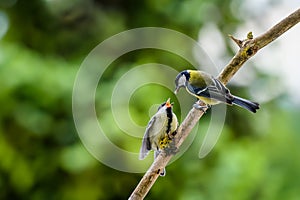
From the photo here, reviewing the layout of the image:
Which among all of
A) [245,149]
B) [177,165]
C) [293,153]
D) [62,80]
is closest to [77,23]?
[62,80]

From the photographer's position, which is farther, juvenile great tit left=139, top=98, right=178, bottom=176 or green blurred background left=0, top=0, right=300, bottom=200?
green blurred background left=0, top=0, right=300, bottom=200

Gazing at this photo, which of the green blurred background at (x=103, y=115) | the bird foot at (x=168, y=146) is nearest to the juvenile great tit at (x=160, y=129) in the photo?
the bird foot at (x=168, y=146)

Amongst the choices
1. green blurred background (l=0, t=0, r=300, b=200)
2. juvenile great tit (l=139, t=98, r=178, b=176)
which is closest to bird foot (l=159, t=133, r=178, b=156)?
juvenile great tit (l=139, t=98, r=178, b=176)

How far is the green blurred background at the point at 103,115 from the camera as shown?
5.48 feet

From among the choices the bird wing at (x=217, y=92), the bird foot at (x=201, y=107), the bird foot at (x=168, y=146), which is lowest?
the bird foot at (x=168, y=146)

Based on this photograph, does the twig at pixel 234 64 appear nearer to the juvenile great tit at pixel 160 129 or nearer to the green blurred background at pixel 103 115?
the juvenile great tit at pixel 160 129

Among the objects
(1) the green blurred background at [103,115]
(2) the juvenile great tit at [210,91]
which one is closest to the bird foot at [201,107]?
(2) the juvenile great tit at [210,91]

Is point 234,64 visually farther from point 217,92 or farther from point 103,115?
point 103,115

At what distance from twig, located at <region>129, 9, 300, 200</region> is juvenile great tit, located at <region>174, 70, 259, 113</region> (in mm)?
11

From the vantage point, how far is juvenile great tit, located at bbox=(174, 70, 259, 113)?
0.46 metres

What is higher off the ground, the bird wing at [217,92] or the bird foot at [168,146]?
the bird wing at [217,92]

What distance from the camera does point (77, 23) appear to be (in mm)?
1951

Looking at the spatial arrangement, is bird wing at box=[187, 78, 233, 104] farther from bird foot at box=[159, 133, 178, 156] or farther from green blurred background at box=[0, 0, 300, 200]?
green blurred background at box=[0, 0, 300, 200]

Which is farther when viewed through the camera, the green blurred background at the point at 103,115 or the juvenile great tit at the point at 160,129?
the green blurred background at the point at 103,115
